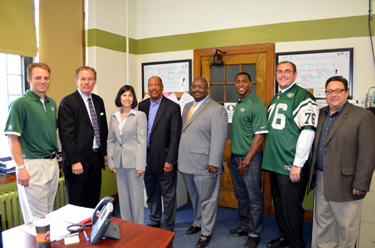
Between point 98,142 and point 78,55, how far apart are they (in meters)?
1.46

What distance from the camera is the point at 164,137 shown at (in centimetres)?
265

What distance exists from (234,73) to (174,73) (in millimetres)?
886

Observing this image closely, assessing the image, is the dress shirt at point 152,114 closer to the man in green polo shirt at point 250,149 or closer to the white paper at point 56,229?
the man in green polo shirt at point 250,149

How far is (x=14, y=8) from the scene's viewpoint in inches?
104

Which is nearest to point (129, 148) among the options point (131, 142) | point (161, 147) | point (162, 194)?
point (131, 142)

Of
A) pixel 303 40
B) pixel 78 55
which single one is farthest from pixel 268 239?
pixel 78 55

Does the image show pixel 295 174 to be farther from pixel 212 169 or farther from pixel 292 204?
pixel 212 169

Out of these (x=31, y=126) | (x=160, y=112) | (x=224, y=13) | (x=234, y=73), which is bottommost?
(x=31, y=126)

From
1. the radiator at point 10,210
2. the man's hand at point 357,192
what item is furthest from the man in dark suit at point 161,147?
the man's hand at point 357,192

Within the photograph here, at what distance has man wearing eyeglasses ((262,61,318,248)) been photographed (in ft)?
7.45

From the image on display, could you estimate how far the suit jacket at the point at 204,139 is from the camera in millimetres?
2461

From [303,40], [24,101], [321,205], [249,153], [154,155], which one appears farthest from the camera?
[303,40]

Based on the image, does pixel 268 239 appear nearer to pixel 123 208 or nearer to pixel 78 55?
pixel 123 208

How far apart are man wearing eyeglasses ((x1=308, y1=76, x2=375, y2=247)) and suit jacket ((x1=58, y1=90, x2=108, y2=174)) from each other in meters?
1.98
